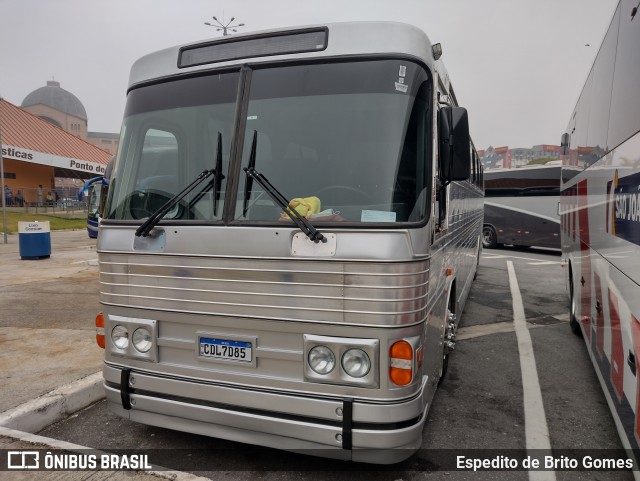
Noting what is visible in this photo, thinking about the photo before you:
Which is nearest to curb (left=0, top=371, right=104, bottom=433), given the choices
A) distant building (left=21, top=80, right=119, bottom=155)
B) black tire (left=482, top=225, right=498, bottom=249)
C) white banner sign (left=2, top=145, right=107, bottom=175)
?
black tire (left=482, top=225, right=498, bottom=249)

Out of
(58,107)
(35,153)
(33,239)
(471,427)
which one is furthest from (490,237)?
(58,107)

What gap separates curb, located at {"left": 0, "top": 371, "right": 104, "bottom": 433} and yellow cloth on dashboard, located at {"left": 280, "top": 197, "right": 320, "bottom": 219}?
269 cm

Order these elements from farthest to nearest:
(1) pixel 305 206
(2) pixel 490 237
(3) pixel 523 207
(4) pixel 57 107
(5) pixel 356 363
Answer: (4) pixel 57 107 < (2) pixel 490 237 < (3) pixel 523 207 < (1) pixel 305 206 < (5) pixel 356 363

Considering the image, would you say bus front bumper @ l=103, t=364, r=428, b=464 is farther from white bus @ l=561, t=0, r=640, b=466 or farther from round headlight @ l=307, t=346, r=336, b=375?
white bus @ l=561, t=0, r=640, b=466

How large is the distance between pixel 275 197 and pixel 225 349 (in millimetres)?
1033

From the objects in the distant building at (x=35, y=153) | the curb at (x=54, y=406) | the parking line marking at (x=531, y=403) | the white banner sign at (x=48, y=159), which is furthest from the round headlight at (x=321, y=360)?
the distant building at (x=35, y=153)

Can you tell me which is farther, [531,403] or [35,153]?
[35,153]

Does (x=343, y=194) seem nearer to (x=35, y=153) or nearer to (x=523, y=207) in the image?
(x=523, y=207)

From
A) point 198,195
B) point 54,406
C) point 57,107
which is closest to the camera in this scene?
point 198,195

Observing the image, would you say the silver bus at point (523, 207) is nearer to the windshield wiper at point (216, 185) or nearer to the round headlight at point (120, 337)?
the windshield wiper at point (216, 185)

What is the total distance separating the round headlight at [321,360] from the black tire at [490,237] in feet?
64.5

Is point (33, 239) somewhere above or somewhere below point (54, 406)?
above

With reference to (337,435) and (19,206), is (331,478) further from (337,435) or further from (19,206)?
(19,206)

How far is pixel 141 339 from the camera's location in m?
3.39
